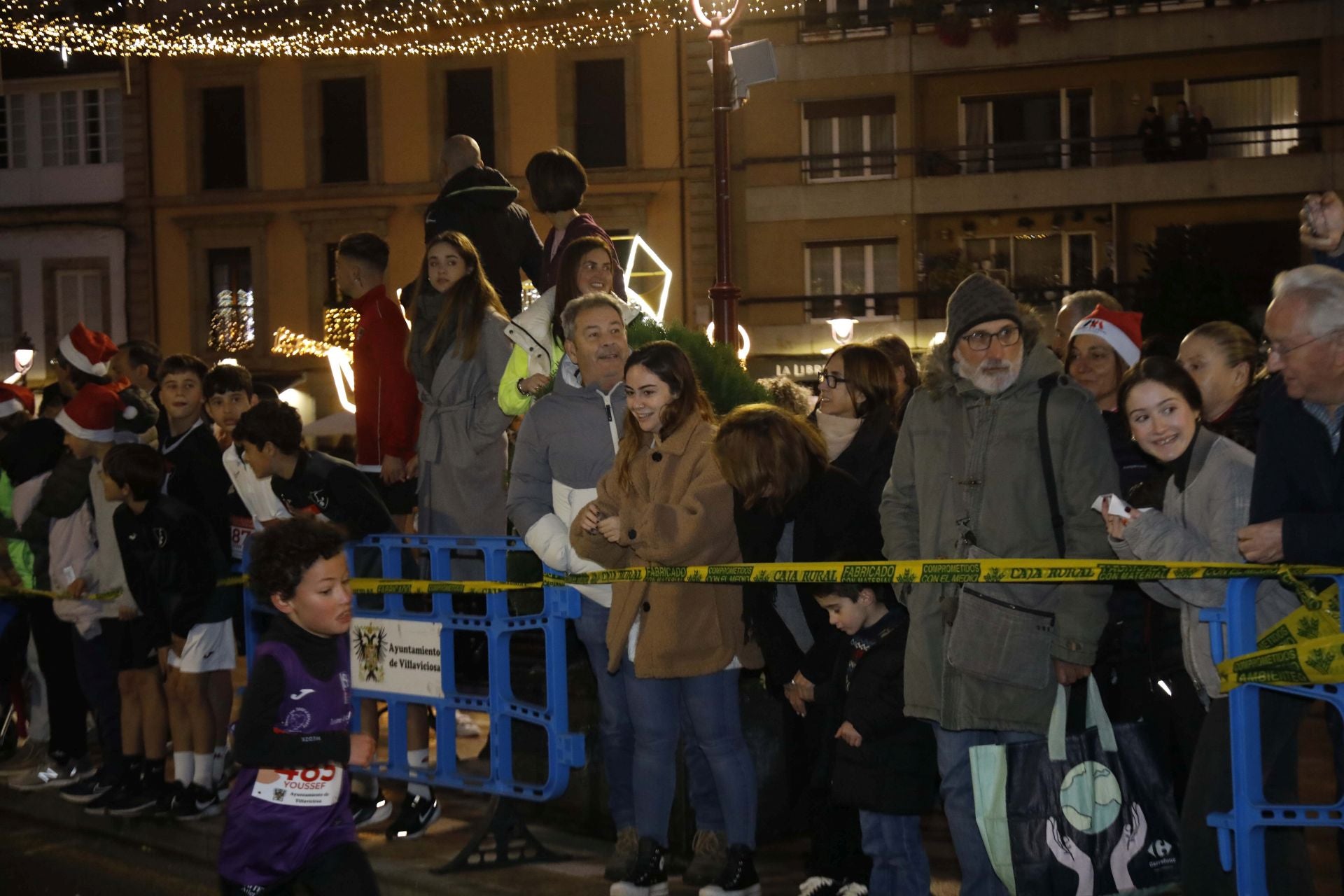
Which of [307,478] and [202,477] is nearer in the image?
[307,478]

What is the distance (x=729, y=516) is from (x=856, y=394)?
2.67 ft

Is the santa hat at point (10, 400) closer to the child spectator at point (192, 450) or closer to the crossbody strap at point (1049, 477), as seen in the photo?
the child spectator at point (192, 450)

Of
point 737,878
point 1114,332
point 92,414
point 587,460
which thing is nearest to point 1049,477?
point 1114,332

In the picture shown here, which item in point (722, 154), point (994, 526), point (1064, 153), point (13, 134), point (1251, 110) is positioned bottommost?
point (994, 526)

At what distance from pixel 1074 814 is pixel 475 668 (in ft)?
11.6

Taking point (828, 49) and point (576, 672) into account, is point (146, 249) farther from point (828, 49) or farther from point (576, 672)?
point (576, 672)

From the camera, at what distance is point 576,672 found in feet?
25.2

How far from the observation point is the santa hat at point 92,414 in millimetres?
9633

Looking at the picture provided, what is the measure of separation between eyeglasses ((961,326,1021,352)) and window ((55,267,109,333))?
111ft

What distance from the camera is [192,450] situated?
29.8 ft

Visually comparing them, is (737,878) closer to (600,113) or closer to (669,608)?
(669,608)

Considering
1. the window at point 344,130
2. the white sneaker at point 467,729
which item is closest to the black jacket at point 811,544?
the white sneaker at point 467,729

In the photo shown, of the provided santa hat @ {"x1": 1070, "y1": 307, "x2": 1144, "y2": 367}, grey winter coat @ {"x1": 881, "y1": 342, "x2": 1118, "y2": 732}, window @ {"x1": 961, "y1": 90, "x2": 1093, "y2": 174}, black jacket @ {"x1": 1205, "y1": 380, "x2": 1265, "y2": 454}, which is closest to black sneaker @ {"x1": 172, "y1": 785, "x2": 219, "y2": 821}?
grey winter coat @ {"x1": 881, "y1": 342, "x2": 1118, "y2": 732}

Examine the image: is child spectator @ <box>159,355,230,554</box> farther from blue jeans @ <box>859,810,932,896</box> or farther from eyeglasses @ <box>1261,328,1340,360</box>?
eyeglasses @ <box>1261,328,1340,360</box>
